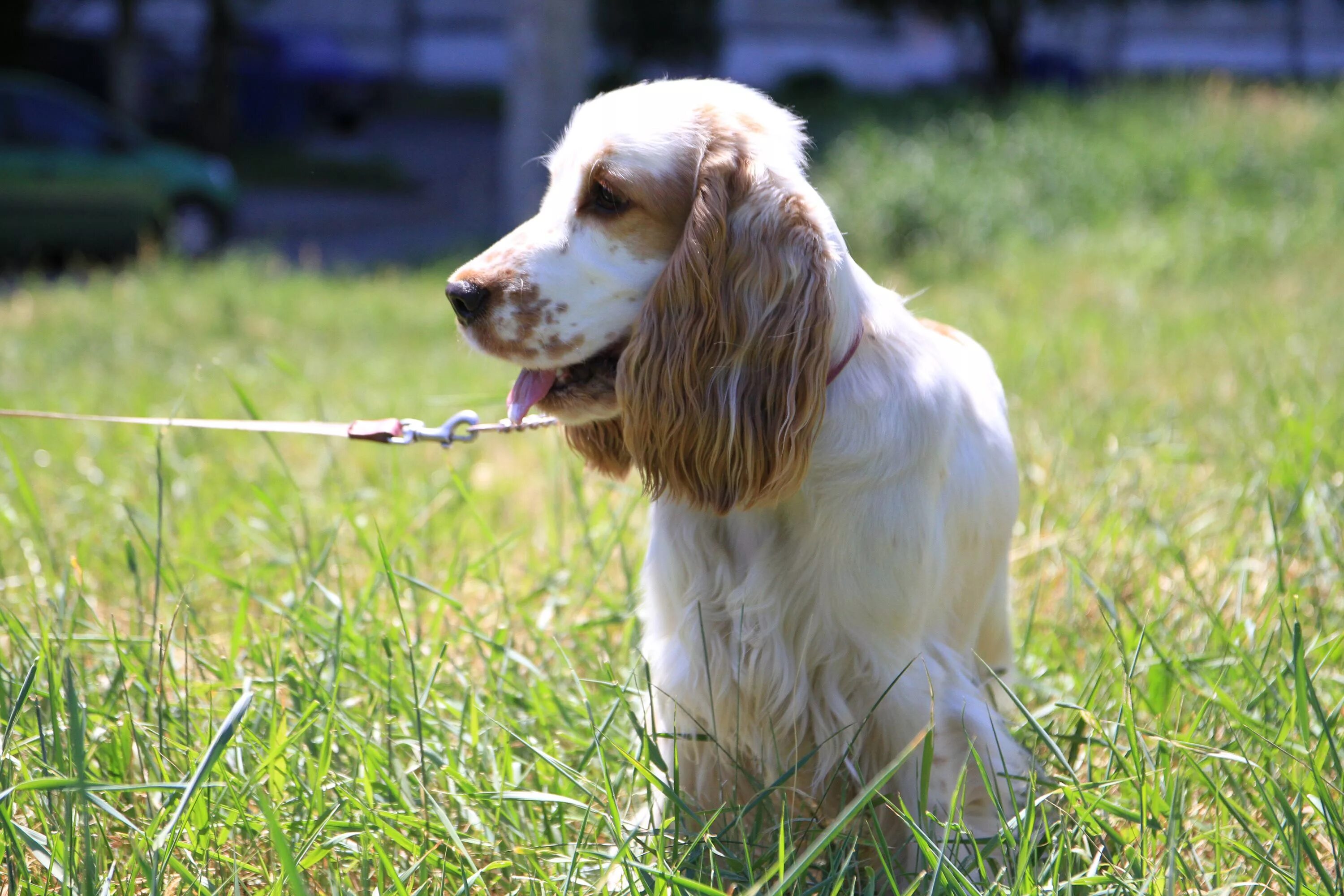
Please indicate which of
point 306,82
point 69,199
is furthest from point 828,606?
point 306,82

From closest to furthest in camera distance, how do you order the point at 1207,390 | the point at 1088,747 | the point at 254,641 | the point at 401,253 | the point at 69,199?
the point at 1088,747, the point at 254,641, the point at 1207,390, the point at 69,199, the point at 401,253

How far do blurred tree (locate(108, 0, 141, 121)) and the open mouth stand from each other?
17.2 meters

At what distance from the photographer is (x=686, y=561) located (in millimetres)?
2027

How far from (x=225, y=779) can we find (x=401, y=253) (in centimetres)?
1098

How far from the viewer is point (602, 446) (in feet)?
7.25

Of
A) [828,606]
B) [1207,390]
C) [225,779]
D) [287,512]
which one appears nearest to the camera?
[225,779]

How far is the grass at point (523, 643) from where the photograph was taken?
67.6 inches

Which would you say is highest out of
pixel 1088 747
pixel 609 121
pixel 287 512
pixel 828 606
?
pixel 609 121

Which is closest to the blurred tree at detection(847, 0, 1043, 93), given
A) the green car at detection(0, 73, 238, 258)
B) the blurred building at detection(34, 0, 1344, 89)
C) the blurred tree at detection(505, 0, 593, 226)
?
the blurred building at detection(34, 0, 1344, 89)

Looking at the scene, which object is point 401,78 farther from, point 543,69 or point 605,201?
point 605,201

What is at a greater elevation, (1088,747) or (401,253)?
(1088,747)

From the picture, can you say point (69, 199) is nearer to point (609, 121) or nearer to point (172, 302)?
point (172, 302)

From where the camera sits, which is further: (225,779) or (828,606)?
(828,606)

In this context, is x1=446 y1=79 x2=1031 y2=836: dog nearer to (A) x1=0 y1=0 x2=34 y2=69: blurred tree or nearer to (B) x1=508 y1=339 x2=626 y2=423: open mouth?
(B) x1=508 y1=339 x2=626 y2=423: open mouth
